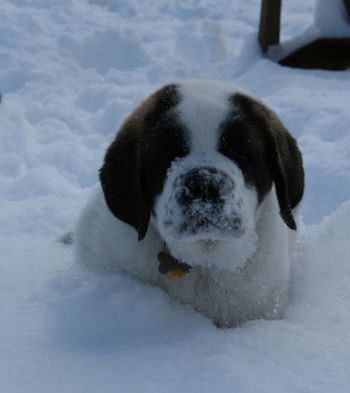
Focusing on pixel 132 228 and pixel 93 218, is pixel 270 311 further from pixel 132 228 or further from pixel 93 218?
pixel 93 218

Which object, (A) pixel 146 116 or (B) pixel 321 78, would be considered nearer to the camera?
(A) pixel 146 116

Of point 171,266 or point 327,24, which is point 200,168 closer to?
point 171,266

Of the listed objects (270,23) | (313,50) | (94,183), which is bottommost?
(313,50)

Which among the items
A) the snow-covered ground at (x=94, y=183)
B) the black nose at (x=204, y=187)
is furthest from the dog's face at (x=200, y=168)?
the snow-covered ground at (x=94, y=183)

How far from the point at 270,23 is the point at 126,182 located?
500cm

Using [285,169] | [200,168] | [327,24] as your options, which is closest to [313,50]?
[327,24]

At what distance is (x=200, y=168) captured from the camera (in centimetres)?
240

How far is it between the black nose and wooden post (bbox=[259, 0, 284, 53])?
207 inches

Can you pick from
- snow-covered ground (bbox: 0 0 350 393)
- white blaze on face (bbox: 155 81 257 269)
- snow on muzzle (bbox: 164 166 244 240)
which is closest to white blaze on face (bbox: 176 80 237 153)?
white blaze on face (bbox: 155 81 257 269)

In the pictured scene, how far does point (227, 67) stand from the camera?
7555 mm

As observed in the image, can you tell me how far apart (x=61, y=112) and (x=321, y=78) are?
7.87 feet

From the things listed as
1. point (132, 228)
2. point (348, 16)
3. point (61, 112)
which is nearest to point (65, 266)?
point (132, 228)

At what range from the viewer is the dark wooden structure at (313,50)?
23.8ft

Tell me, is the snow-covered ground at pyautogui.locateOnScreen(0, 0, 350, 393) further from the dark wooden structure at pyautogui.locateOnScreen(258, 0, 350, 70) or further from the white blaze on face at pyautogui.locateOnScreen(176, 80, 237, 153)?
the white blaze on face at pyautogui.locateOnScreen(176, 80, 237, 153)
